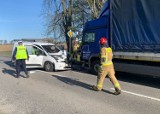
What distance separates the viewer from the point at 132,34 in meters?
12.4

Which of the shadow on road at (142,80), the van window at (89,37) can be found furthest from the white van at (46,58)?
the shadow on road at (142,80)

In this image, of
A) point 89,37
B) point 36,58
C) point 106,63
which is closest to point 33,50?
point 36,58

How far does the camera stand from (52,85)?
1209cm

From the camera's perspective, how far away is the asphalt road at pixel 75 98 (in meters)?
7.91

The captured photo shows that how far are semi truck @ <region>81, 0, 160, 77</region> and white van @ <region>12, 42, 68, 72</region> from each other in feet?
8.44

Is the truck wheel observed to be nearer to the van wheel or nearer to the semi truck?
the semi truck

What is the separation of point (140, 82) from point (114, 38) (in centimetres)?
213

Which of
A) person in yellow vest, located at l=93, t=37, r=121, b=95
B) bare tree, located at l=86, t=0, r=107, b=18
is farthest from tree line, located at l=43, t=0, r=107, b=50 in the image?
person in yellow vest, located at l=93, t=37, r=121, b=95

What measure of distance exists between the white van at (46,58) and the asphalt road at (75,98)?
406 centimetres

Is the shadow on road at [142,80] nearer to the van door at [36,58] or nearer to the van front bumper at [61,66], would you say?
the van front bumper at [61,66]

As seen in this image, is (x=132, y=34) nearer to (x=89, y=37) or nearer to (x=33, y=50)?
(x=89, y=37)

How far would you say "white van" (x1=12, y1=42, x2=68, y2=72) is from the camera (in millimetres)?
17172

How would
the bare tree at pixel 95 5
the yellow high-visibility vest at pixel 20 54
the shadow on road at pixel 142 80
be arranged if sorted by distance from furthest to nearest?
the bare tree at pixel 95 5, the yellow high-visibility vest at pixel 20 54, the shadow on road at pixel 142 80

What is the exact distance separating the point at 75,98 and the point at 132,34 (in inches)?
Result: 166
